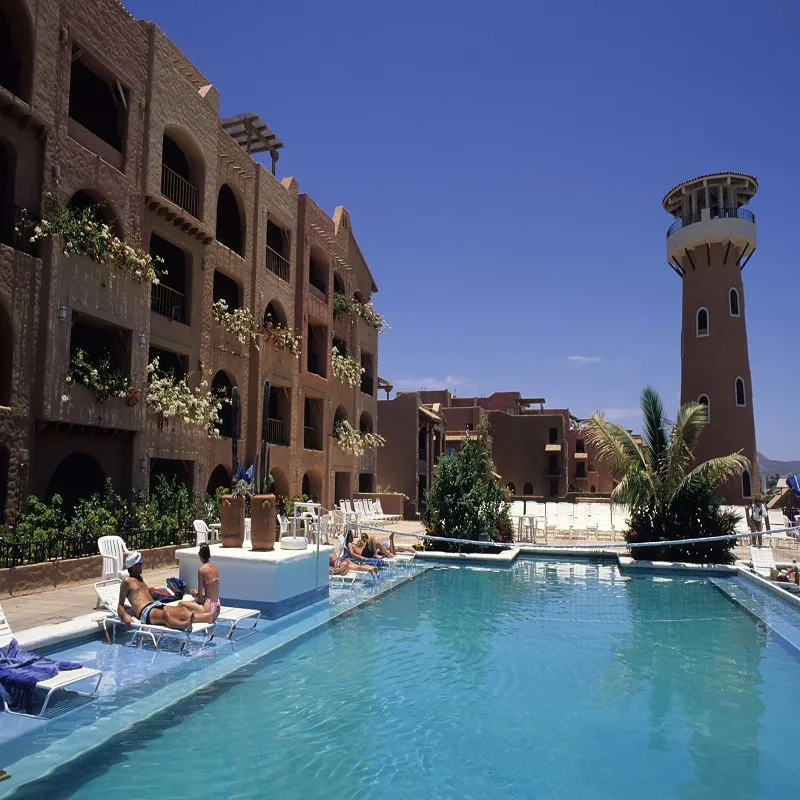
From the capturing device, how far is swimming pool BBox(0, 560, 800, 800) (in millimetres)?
5496

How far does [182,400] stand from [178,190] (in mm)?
5699

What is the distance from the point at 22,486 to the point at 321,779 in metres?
9.22

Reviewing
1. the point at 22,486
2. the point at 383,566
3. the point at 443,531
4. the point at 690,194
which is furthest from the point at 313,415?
the point at 690,194

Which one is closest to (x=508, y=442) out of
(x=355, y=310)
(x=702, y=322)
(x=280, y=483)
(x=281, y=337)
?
(x=702, y=322)

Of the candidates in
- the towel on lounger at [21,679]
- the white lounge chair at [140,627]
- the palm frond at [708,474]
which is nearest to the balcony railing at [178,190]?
the white lounge chair at [140,627]

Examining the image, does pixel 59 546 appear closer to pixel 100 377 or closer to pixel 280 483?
pixel 100 377

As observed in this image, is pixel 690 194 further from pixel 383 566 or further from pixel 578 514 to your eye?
pixel 383 566

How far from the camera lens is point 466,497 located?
19.2 metres

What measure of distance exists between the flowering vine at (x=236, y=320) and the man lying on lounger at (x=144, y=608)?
11.4m

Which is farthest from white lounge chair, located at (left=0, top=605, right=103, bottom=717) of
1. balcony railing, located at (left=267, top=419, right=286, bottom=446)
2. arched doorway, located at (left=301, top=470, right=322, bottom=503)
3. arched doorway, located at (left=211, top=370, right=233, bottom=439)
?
arched doorway, located at (left=301, top=470, right=322, bottom=503)

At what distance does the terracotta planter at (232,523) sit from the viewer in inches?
446

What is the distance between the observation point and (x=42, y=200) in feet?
42.7

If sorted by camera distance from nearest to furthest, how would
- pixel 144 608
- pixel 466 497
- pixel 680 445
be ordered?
1. pixel 144 608
2. pixel 680 445
3. pixel 466 497

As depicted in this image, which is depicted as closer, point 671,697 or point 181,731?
point 181,731
